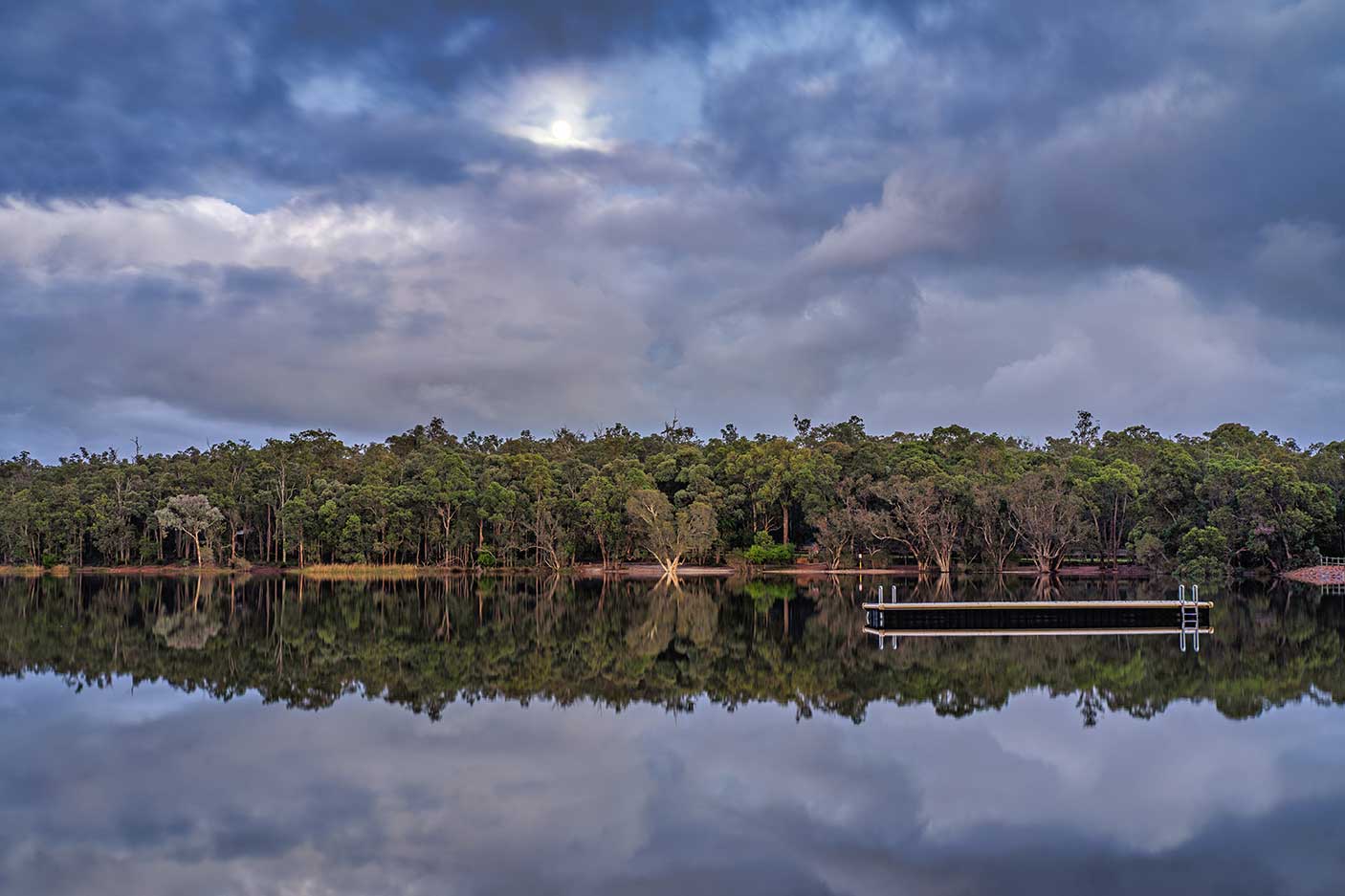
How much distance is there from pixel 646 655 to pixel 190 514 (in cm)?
5579

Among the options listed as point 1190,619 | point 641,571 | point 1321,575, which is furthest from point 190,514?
point 1321,575

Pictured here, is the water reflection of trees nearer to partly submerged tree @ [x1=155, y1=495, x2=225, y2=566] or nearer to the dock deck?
the dock deck

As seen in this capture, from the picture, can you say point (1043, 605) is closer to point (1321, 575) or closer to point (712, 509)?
point (1321, 575)

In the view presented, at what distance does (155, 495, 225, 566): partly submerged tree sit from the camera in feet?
229

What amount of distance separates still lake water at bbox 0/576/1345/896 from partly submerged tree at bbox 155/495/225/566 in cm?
4494

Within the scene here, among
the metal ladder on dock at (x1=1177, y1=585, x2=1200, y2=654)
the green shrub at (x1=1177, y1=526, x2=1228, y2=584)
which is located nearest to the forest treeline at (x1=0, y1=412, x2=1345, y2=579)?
the green shrub at (x1=1177, y1=526, x2=1228, y2=584)

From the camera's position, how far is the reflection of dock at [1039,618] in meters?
29.7

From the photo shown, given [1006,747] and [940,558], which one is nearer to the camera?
[1006,747]

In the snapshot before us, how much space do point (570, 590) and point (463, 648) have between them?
24.8 meters

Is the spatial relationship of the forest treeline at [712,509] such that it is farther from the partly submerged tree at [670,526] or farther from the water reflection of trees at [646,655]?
the water reflection of trees at [646,655]

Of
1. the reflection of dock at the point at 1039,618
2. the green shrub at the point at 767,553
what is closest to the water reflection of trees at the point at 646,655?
the reflection of dock at the point at 1039,618

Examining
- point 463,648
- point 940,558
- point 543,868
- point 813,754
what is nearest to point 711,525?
point 940,558

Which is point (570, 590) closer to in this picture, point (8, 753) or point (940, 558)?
point (940, 558)

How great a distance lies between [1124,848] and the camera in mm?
10281
